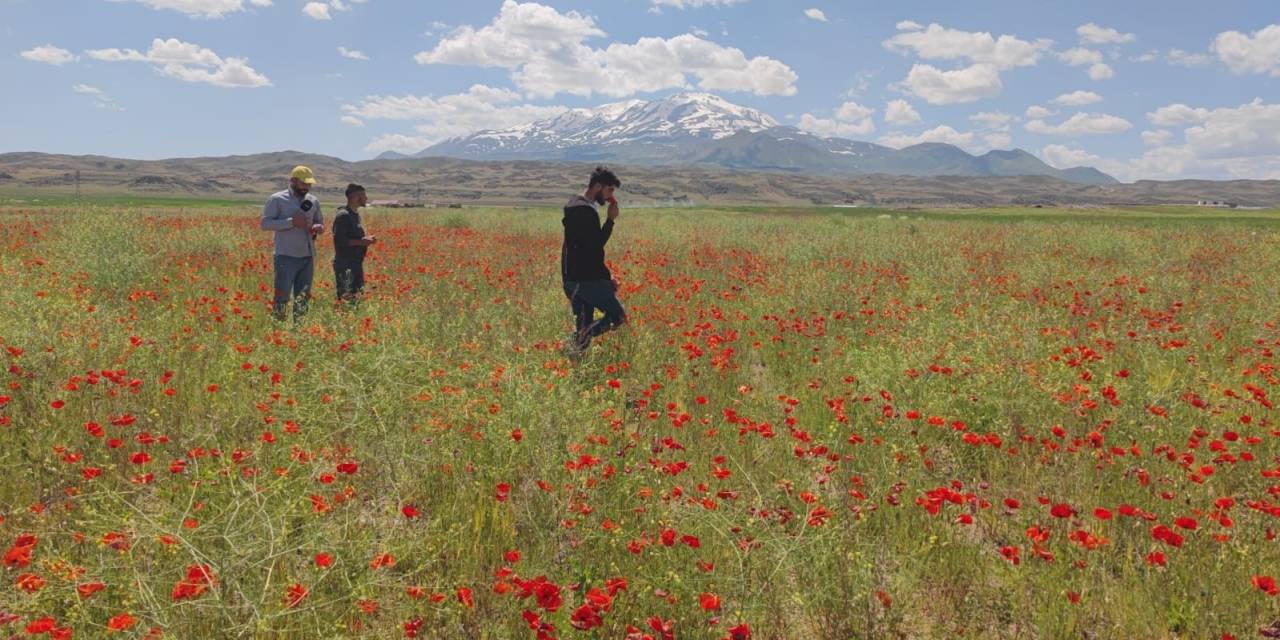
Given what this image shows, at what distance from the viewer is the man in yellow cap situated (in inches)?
279

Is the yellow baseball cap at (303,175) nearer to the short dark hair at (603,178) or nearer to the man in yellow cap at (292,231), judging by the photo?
the man in yellow cap at (292,231)

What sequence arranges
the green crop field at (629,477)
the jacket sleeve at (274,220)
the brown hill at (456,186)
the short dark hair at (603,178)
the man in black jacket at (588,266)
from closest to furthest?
the green crop field at (629,477), the short dark hair at (603,178), the man in black jacket at (588,266), the jacket sleeve at (274,220), the brown hill at (456,186)

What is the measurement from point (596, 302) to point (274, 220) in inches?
138

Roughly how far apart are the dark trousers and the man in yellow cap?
554 mm

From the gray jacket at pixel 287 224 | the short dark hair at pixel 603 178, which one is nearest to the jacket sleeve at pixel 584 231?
the short dark hair at pixel 603 178

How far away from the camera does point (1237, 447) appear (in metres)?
4.37

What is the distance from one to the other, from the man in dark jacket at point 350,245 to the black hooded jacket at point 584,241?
2703mm

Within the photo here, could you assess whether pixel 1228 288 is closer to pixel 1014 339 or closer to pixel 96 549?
pixel 1014 339

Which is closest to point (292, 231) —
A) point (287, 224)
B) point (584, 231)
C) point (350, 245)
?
point (287, 224)

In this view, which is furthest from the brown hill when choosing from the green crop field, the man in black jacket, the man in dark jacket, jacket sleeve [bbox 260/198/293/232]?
the green crop field

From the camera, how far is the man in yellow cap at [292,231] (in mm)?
7086

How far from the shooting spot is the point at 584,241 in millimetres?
6328

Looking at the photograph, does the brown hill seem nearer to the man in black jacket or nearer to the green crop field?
the man in black jacket

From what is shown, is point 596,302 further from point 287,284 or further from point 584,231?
point 287,284
